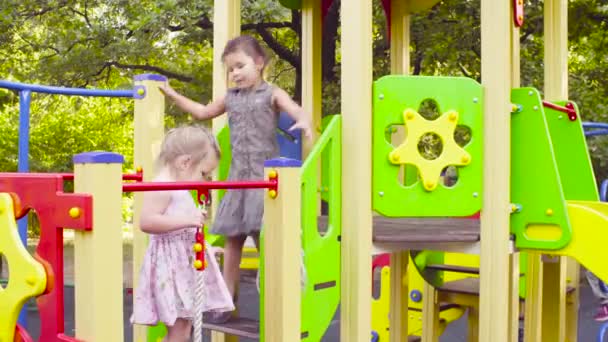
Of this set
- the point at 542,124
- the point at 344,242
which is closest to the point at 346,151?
the point at 344,242

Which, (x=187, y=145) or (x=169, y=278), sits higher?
(x=187, y=145)

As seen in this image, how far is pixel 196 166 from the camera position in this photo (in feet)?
9.95

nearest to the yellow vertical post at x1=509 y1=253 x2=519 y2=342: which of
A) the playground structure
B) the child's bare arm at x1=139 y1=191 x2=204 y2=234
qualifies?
the playground structure

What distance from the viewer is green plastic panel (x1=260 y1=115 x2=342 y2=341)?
3.21 metres

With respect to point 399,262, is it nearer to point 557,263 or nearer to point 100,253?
point 557,263

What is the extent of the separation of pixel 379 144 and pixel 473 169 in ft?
1.44

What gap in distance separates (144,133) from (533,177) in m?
1.91

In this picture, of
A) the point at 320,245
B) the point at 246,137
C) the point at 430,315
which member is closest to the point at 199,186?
the point at 320,245

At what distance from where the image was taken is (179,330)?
10.5ft

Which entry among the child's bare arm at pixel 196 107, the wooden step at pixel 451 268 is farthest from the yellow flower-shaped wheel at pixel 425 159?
the wooden step at pixel 451 268

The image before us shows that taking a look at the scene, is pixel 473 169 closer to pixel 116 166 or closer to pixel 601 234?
pixel 601 234

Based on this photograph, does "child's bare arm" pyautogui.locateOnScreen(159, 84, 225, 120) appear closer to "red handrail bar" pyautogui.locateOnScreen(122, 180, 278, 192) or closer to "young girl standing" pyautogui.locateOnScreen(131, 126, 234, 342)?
"young girl standing" pyautogui.locateOnScreen(131, 126, 234, 342)

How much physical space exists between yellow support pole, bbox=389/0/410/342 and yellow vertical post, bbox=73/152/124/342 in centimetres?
316

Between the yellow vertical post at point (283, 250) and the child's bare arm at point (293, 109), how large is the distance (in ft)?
1.65
